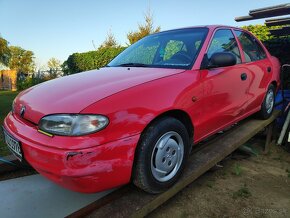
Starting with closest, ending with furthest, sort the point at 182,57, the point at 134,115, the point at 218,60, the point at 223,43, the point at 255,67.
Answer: the point at 134,115
the point at 218,60
the point at 182,57
the point at 223,43
the point at 255,67

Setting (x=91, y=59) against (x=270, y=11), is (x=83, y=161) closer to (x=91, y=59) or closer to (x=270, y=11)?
(x=270, y=11)

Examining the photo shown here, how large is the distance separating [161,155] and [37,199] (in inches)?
49.1

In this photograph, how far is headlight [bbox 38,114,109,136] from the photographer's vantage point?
200 cm

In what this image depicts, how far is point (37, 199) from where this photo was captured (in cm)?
271

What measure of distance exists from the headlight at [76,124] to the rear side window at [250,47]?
2688mm

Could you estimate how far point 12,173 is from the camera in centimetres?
331

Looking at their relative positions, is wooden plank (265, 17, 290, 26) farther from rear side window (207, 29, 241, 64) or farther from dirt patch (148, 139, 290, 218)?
dirt patch (148, 139, 290, 218)

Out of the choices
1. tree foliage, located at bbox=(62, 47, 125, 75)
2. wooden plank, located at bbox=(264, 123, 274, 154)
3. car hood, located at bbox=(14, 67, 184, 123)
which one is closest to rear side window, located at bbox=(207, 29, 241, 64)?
car hood, located at bbox=(14, 67, 184, 123)

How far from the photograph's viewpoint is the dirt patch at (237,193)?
2.87 m

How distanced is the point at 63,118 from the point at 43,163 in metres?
0.35

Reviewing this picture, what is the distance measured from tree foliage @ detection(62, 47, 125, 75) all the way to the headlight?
10.6 metres

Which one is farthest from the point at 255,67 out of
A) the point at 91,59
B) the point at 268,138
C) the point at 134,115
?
the point at 91,59

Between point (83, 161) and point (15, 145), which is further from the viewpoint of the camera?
point (15, 145)

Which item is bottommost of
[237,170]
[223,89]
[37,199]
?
[237,170]
